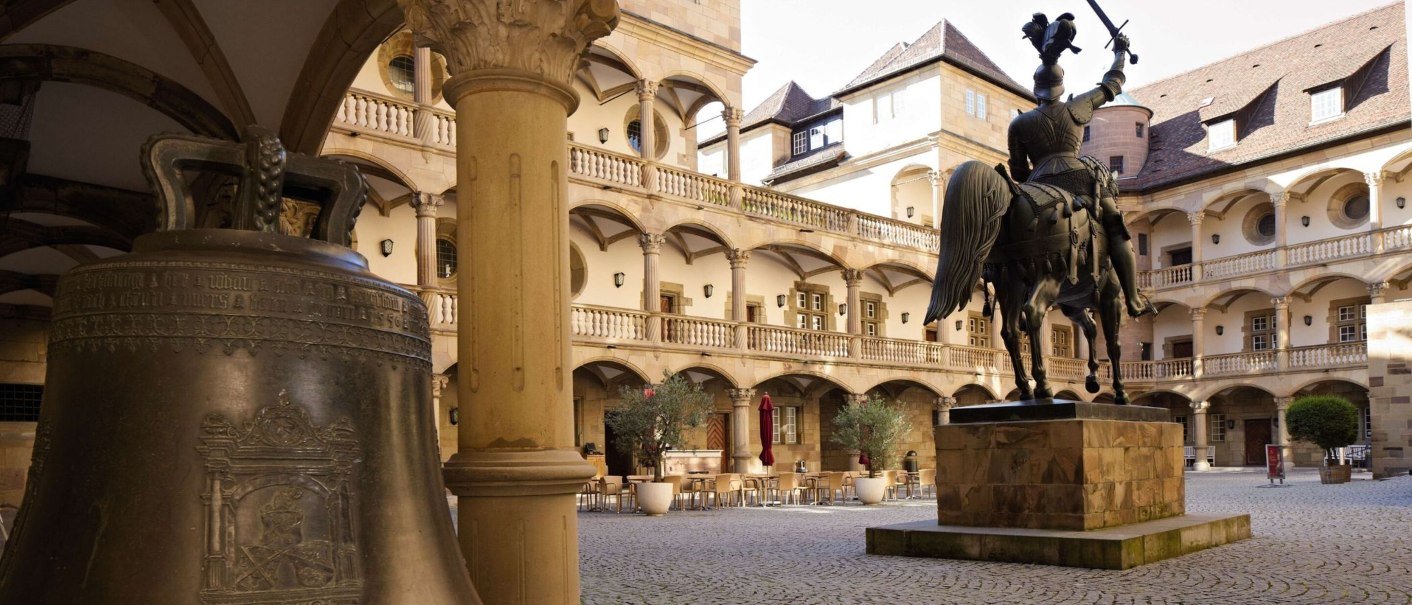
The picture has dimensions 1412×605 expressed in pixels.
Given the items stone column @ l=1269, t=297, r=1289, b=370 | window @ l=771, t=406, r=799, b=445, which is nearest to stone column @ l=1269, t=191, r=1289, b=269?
stone column @ l=1269, t=297, r=1289, b=370

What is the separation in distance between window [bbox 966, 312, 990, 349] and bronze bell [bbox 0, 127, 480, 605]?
31.6 m

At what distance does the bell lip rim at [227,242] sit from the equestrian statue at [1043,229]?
619 cm

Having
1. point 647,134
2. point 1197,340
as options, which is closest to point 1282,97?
point 1197,340

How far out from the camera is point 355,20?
502 cm

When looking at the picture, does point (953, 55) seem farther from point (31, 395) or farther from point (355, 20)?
point (355, 20)

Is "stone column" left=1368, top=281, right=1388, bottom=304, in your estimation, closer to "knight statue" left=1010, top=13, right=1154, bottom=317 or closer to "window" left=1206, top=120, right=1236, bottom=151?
"window" left=1206, top=120, right=1236, bottom=151

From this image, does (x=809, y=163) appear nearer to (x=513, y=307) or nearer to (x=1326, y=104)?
(x=1326, y=104)

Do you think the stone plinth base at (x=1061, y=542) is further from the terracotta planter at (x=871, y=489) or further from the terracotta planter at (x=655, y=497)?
the terracotta planter at (x=871, y=489)

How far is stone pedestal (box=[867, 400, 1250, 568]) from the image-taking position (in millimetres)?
7328

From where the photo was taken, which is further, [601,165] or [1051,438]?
[601,165]

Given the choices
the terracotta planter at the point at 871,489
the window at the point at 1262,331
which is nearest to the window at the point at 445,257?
the terracotta planter at the point at 871,489

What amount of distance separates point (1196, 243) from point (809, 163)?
12.3 m

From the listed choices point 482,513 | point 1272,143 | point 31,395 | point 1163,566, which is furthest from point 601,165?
point 1272,143

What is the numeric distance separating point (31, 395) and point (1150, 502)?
51.1ft
